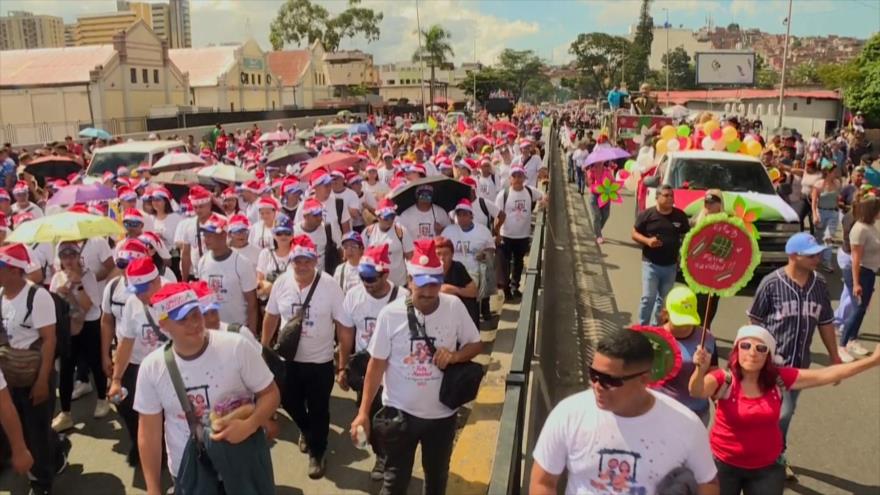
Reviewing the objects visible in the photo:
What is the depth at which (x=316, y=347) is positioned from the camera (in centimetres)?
534

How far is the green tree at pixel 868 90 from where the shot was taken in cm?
3781

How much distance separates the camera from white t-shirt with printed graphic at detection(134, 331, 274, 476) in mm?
3609

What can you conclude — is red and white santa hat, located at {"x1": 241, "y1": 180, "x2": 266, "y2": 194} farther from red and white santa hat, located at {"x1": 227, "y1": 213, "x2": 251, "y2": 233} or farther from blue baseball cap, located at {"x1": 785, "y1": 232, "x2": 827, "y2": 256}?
blue baseball cap, located at {"x1": 785, "y1": 232, "x2": 827, "y2": 256}

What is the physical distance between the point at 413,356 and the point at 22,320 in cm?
277

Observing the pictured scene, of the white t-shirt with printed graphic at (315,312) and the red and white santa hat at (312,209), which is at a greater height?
the red and white santa hat at (312,209)

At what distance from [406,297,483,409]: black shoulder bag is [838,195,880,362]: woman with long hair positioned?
15.8ft

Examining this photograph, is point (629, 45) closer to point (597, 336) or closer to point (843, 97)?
point (843, 97)

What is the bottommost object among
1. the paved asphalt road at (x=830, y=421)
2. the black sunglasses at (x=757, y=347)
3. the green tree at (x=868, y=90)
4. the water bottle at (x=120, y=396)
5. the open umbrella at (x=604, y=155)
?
the paved asphalt road at (x=830, y=421)

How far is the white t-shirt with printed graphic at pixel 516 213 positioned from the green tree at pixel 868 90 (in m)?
35.9

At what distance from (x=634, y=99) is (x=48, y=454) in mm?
29736

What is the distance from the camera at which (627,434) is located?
286 cm

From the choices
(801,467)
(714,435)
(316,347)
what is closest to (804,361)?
(801,467)

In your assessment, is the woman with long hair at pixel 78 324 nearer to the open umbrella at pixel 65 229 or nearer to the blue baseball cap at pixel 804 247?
the open umbrella at pixel 65 229

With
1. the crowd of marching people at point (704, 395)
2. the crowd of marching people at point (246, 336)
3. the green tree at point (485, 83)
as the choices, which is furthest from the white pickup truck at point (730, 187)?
the green tree at point (485, 83)
